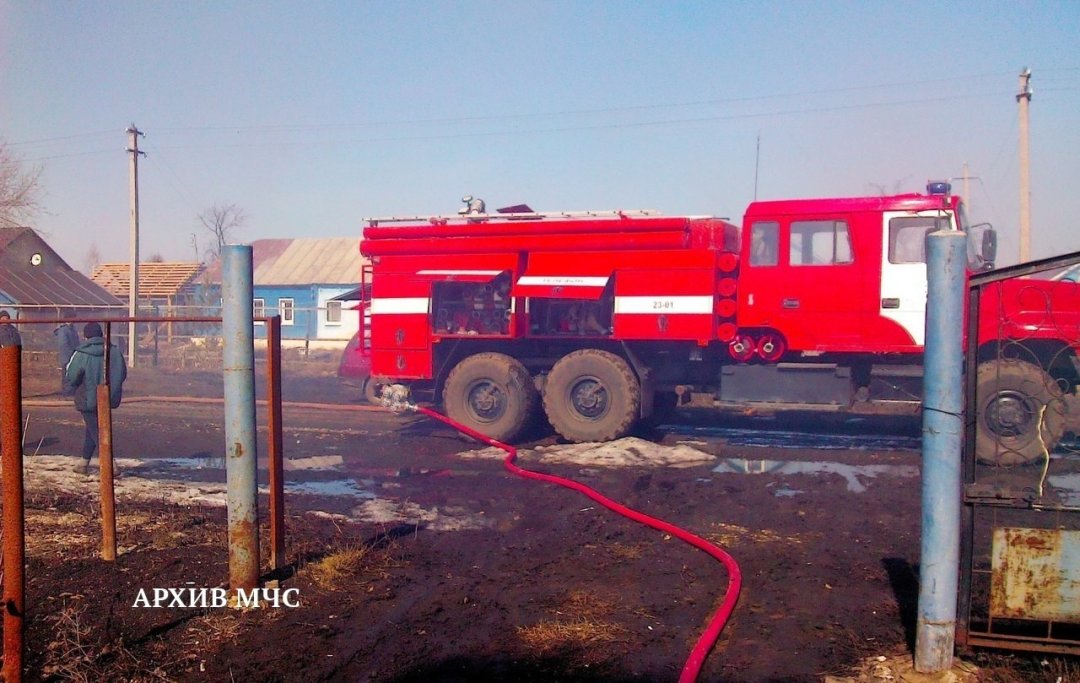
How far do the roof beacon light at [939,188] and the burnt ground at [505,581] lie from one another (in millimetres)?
3575

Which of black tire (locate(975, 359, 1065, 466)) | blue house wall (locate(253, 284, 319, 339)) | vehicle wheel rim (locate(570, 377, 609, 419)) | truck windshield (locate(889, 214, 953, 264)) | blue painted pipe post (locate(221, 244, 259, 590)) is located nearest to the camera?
blue painted pipe post (locate(221, 244, 259, 590))

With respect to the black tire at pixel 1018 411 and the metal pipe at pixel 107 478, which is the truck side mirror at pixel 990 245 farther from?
the metal pipe at pixel 107 478

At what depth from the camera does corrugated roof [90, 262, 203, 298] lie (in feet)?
133

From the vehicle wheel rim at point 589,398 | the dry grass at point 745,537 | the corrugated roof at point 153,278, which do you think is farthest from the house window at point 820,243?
the corrugated roof at point 153,278

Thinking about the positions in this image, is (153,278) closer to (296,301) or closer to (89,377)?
(296,301)

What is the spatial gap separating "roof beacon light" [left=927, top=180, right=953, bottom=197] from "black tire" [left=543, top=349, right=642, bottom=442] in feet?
14.7

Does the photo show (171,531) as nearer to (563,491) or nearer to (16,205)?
(563,491)

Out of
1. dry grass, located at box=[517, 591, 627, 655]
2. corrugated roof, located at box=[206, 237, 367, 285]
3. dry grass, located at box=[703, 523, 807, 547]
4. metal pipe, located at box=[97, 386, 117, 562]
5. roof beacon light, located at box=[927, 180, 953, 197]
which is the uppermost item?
corrugated roof, located at box=[206, 237, 367, 285]

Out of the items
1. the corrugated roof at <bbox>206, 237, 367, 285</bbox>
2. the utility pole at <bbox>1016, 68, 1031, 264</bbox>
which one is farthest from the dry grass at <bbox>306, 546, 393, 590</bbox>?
the corrugated roof at <bbox>206, 237, 367, 285</bbox>

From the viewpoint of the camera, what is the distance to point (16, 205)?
31078mm

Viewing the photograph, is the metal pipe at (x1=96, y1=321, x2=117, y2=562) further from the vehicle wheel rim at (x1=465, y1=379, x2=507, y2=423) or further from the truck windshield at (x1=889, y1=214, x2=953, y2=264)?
the truck windshield at (x1=889, y1=214, x2=953, y2=264)

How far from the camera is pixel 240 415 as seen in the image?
518 cm

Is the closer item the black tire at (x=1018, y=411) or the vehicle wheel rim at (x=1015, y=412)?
the black tire at (x=1018, y=411)

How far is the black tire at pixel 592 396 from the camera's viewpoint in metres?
11.4
